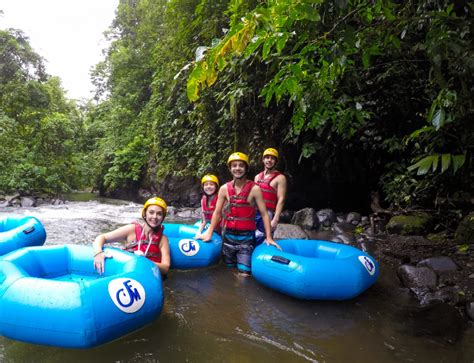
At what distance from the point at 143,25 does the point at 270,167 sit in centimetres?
1543

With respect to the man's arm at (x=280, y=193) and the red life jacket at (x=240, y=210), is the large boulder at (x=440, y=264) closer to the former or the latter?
the man's arm at (x=280, y=193)

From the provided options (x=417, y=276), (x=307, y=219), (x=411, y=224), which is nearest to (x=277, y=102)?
(x=417, y=276)

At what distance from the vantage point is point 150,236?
3.25m

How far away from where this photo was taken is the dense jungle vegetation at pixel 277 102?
1.84 meters

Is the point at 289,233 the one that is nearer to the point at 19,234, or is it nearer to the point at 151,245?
the point at 151,245

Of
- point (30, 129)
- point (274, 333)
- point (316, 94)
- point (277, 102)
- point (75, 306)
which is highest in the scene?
point (30, 129)

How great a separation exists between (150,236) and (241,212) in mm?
1185

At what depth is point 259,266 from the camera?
138 inches

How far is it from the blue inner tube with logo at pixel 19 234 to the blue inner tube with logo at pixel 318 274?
9.86 feet

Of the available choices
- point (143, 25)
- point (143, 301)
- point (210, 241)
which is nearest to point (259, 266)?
point (210, 241)

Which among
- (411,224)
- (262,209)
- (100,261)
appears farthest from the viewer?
(411,224)

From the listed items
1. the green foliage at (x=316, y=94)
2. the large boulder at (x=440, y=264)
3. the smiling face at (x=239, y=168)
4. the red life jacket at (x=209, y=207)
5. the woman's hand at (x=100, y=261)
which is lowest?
the large boulder at (x=440, y=264)

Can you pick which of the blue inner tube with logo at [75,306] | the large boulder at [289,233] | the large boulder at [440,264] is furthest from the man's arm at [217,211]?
the large boulder at [440,264]

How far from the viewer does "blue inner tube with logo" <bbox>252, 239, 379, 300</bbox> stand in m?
3.08
